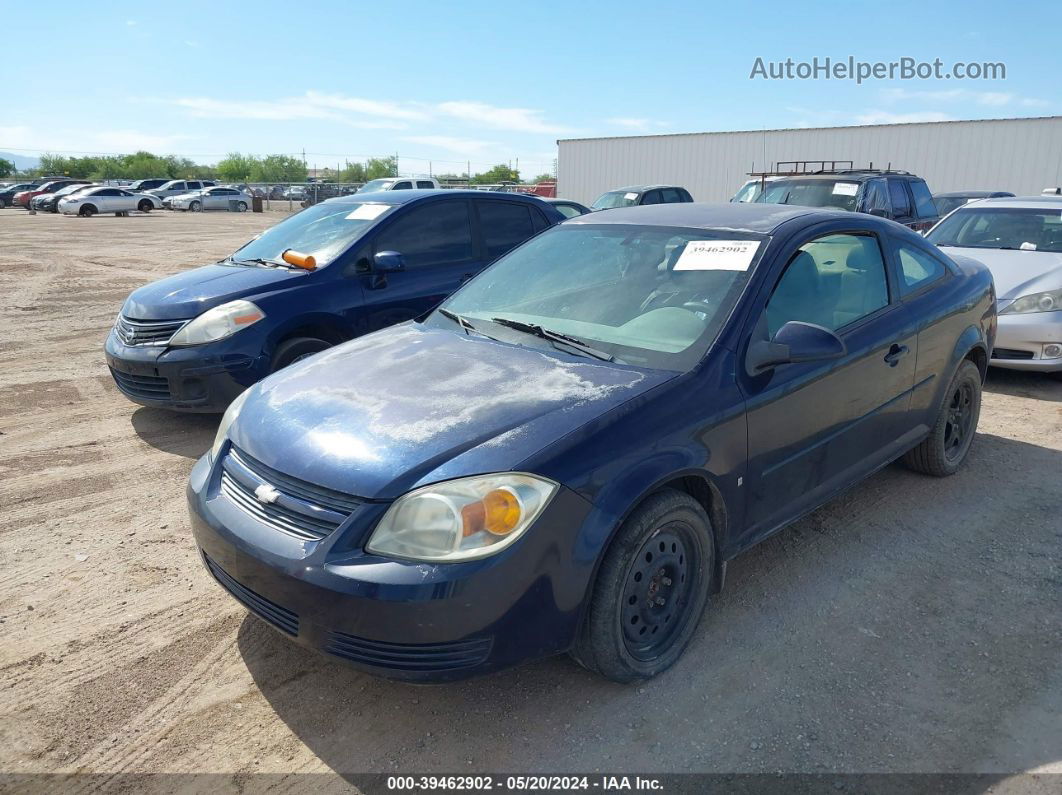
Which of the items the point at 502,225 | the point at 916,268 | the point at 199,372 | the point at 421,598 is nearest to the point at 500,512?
the point at 421,598

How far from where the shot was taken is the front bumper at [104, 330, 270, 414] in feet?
16.8

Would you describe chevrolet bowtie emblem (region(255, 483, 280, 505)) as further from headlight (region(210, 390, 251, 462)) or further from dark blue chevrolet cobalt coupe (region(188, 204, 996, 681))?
headlight (region(210, 390, 251, 462))

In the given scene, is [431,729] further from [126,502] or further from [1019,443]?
[1019,443]

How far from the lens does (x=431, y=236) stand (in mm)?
6113

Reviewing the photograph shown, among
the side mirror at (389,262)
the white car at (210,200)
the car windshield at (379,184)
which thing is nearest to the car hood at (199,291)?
the side mirror at (389,262)

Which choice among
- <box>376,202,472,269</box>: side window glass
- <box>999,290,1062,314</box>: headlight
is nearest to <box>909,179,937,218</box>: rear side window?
<box>999,290,1062,314</box>: headlight

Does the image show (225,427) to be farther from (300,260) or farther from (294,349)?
(300,260)

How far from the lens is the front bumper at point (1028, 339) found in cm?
641

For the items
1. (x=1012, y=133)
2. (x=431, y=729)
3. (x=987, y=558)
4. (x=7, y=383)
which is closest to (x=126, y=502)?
(x=431, y=729)

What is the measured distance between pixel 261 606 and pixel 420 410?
2.73ft

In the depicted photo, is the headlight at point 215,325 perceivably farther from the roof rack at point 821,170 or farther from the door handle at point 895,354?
the roof rack at point 821,170

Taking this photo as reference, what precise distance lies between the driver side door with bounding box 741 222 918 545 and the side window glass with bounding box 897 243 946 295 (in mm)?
158

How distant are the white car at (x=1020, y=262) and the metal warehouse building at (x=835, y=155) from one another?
19533 millimetres

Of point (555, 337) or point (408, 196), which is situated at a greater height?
point (408, 196)
